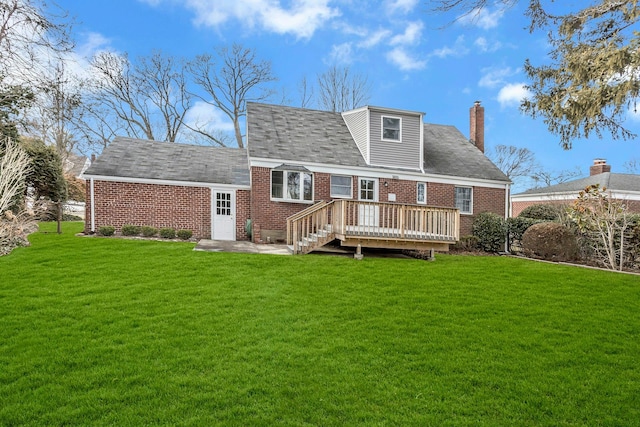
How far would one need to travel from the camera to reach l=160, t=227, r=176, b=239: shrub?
13938mm

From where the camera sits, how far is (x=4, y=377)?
404 cm

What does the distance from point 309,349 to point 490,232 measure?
1244 centimetres

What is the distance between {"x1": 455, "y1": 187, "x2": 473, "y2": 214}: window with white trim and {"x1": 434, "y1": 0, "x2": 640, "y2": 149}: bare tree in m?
8.60

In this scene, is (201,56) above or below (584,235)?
above

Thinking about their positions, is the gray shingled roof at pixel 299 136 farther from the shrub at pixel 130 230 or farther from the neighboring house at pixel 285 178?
the shrub at pixel 130 230

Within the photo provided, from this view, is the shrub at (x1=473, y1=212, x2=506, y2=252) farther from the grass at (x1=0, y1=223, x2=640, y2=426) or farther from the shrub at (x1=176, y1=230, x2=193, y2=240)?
the shrub at (x1=176, y1=230, x2=193, y2=240)

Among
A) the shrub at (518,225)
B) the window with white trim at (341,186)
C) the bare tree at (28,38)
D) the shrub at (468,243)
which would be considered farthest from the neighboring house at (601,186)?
the bare tree at (28,38)

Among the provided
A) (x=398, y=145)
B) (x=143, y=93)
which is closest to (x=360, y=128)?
(x=398, y=145)

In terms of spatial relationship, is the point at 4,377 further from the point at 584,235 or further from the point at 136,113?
the point at 136,113

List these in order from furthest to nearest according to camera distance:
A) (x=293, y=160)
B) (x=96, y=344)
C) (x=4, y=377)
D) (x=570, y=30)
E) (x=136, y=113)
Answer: (x=136, y=113) → (x=293, y=160) → (x=570, y=30) → (x=96, y=344) → (x=4, y=377)

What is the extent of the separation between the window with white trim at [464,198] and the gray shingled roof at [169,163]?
30.4 feet

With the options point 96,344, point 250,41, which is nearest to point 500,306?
point 96,344

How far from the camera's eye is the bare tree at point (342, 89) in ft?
90.1

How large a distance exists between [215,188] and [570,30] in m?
12.4
